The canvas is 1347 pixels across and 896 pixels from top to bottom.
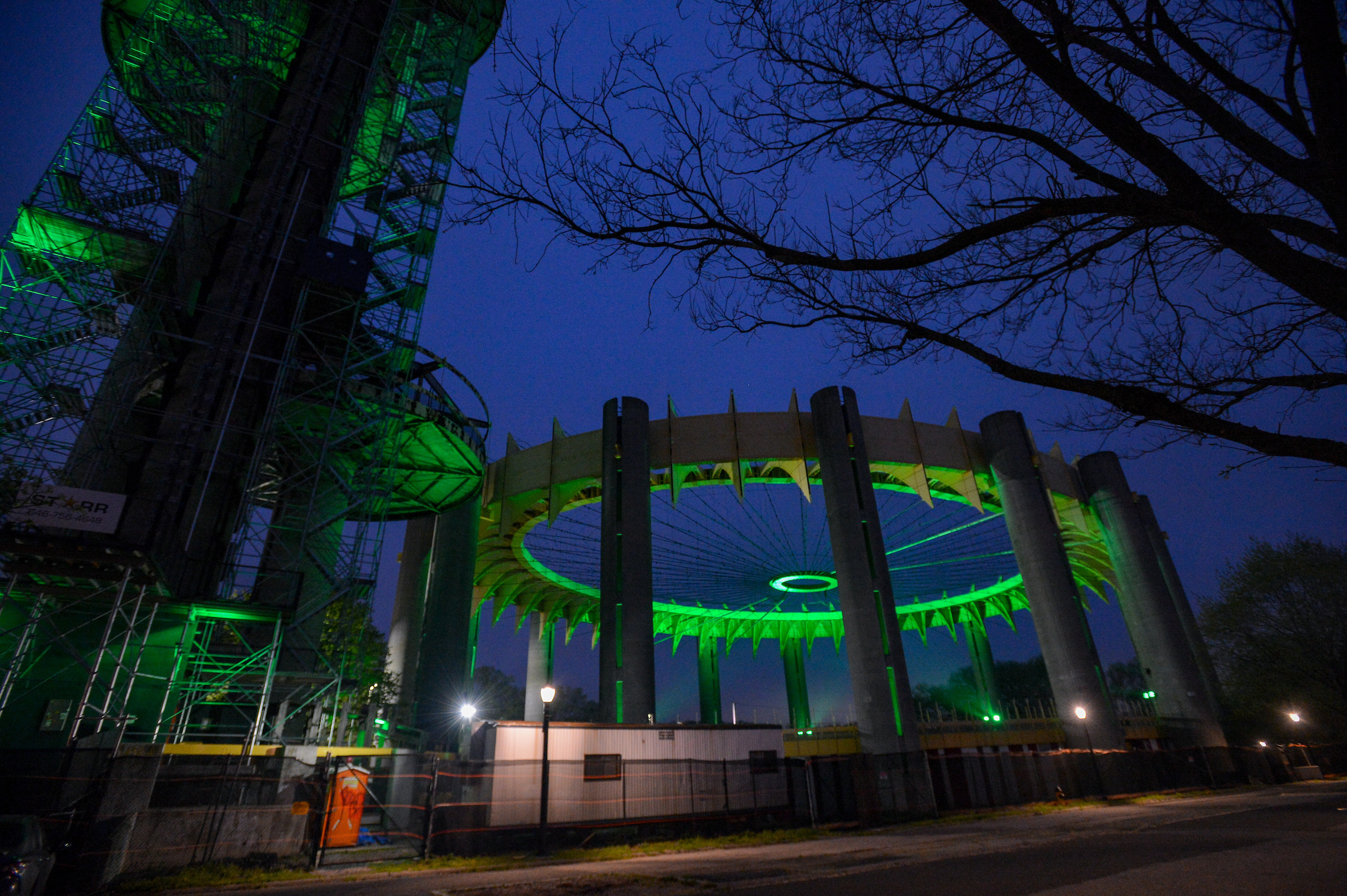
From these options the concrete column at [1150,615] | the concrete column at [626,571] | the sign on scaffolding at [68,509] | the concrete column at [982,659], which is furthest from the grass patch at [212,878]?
the concrete column at [982,659]

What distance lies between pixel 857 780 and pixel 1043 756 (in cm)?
1182

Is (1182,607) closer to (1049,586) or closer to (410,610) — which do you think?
(1049,586)

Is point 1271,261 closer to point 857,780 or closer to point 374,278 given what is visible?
point 857,780

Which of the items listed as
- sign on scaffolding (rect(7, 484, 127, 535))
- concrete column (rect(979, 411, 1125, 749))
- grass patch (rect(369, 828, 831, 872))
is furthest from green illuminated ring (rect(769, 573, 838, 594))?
sign on scaffolding (rect(7, 484, 127, 535))

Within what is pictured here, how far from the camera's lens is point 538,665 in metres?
52.5

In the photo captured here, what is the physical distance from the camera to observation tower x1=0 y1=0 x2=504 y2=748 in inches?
795

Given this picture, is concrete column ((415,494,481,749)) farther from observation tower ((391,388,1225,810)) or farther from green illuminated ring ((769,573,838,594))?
green illuminated ring ((769,573,838,594))

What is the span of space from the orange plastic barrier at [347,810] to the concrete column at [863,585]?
19802mm

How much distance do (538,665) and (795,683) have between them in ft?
80.7

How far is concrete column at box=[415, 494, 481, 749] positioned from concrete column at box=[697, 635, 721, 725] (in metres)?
26.8

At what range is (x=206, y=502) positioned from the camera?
25.0 m

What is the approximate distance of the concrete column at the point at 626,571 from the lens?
1131 inches

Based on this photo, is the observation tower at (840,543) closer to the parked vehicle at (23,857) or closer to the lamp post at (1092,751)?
the lamp post at (1092,751)

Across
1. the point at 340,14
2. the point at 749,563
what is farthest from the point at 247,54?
the point at 749,563
